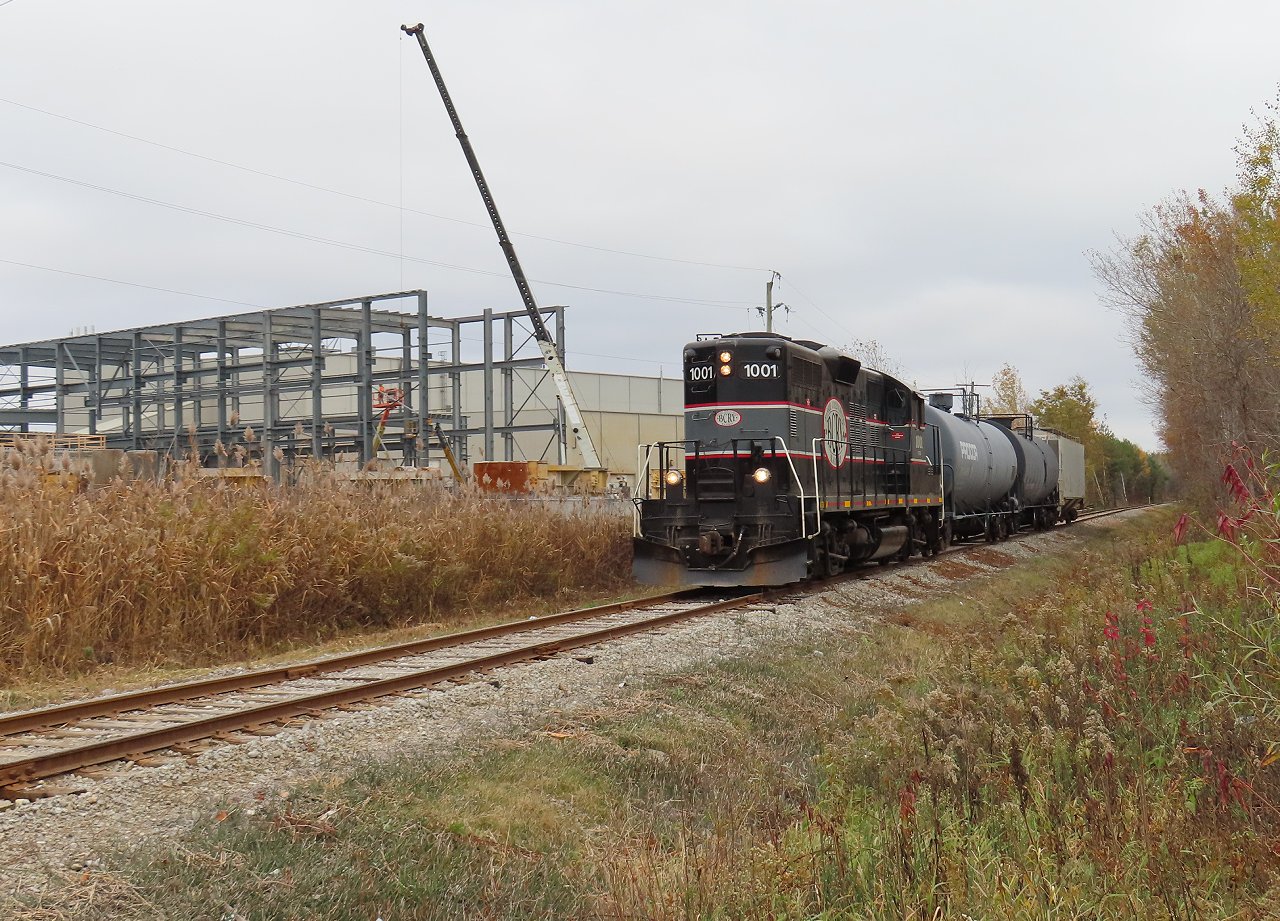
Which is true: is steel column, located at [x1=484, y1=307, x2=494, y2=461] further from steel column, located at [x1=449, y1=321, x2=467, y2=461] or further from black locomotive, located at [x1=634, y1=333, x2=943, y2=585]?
black locomotive, located at [x1=634, y1=333, x2=943, y2=585]

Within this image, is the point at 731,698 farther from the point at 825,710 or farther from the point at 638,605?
the point at 638,605

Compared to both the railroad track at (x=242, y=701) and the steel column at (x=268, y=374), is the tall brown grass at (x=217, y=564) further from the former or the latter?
the steel column at (x=268, y=374)

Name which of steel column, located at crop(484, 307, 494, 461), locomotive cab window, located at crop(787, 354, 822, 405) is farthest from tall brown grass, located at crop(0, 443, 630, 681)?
steel column, located at crop(484, 307, 494, 461)

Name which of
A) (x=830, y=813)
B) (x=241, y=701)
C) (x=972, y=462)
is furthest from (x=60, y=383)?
(x=830, y=813)

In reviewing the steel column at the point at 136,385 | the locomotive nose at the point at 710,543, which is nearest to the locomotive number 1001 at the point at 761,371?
the locomotive nose at the point at 710,543

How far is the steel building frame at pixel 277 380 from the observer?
1417 inches

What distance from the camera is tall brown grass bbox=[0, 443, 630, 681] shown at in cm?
904

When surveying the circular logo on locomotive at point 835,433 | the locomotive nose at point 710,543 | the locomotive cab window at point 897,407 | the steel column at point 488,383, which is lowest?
the locomotive nose at point 710,543

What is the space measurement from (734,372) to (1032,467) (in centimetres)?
1813

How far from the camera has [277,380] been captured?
128ft

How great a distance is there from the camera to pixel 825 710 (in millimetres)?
7867

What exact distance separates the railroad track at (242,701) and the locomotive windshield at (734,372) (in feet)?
15.0

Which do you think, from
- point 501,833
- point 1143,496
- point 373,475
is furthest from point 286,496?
point 1143,496

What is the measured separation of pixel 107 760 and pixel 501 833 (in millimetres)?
2365
